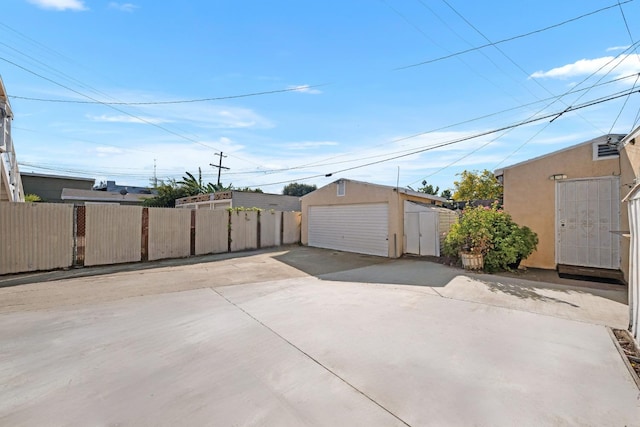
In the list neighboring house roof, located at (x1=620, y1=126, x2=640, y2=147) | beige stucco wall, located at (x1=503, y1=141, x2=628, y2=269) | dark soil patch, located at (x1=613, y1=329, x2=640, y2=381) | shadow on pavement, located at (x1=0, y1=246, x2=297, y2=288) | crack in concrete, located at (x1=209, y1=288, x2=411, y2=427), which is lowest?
shadow on pavement, located at (x1=0, y1=246, x2=297, y2=288)

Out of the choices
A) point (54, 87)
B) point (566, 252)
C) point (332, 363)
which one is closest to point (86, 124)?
point (54, 87)

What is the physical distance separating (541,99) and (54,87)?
1757 cm

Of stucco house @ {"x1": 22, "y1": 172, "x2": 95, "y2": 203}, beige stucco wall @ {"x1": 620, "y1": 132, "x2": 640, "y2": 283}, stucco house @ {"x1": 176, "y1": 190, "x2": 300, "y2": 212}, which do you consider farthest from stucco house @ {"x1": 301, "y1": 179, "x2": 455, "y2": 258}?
stucco house @ {"x1": 22, "y1": 172, "x2": 95, "y2": 203}

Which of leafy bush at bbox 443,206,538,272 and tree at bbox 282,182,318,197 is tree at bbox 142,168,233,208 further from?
tree at bbox 282,182,318,197

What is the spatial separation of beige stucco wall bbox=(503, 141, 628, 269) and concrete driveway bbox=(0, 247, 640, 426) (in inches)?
89.6

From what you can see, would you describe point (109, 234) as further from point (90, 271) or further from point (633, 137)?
point (633, 137)

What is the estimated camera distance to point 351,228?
13.2 m

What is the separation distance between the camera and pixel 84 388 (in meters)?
2.52

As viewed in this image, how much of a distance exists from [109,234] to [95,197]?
21099 millimetres

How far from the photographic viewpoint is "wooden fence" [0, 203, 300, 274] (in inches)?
310

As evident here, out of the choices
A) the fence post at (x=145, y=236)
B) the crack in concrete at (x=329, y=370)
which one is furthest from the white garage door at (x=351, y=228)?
the crack in concrete at (x=329, y=370)

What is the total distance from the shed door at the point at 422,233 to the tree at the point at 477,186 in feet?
39.4

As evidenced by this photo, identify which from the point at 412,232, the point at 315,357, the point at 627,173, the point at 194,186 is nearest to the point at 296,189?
the point at 194,186

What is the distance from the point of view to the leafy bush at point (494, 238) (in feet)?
25.8
